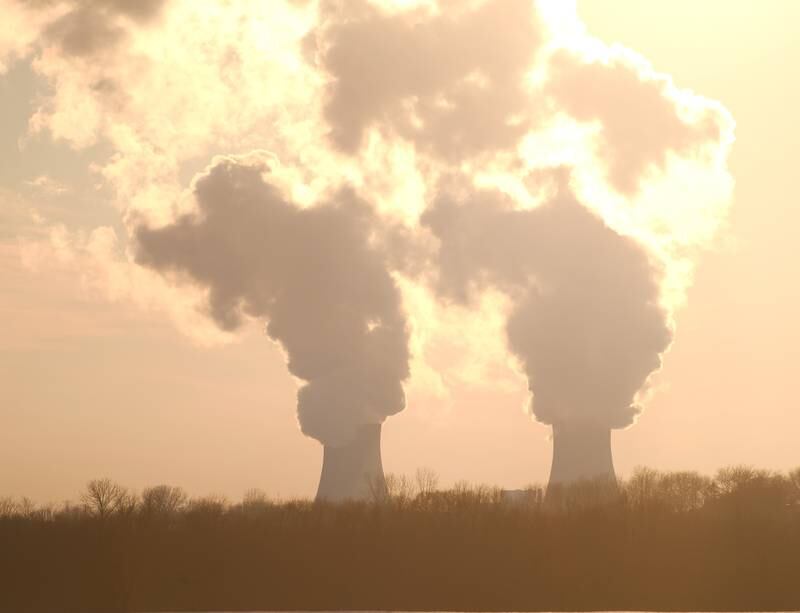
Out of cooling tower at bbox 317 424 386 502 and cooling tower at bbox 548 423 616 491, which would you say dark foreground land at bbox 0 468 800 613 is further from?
cooling tower at bbox 317 424 386 502

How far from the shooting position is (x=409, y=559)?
38250 mm

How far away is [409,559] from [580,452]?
528 inches

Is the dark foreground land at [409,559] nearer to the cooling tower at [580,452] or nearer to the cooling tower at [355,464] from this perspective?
the cooling tower at [580,452]

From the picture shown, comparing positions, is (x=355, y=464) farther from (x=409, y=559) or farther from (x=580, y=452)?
(x=409, y=559)

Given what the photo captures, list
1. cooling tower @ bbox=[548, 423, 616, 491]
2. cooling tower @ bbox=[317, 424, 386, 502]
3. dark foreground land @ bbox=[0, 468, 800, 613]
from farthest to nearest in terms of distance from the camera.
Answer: cooling tower @ bbox=[317, 424, 386, 502], cooling tower @ bbox=[548, 423, 616, 491], dark foreground land @ bbox=[0, 468, 800, 613]

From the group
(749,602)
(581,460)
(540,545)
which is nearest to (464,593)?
(540,545)

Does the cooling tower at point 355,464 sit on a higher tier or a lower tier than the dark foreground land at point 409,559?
higher

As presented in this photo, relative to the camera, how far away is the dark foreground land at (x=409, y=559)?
3556 cm

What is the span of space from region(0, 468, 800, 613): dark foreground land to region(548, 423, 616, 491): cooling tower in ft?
20.1

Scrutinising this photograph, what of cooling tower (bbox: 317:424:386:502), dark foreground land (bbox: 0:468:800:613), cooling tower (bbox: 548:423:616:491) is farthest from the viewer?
cooling tower (bbox: 317:424:386:502)

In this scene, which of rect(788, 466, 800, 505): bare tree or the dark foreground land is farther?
rect(788, 466, 800, 505): bare tree

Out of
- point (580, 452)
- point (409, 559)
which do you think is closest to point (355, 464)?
point (580, 452)

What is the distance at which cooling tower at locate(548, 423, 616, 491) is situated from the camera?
4869 cm

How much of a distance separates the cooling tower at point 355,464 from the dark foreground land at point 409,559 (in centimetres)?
1070
